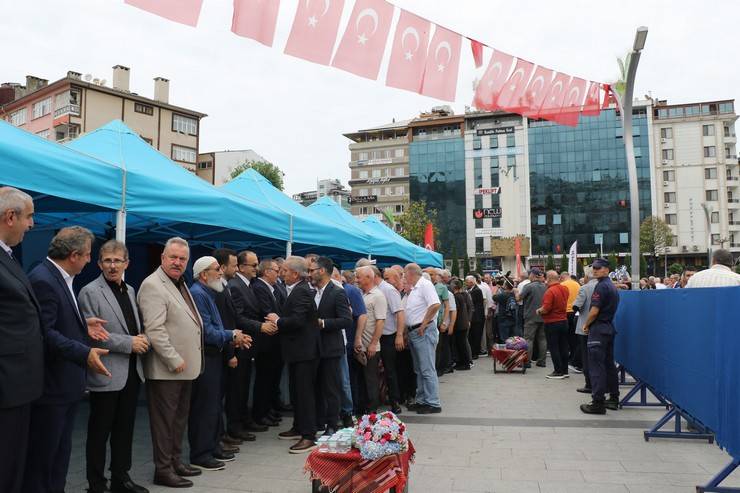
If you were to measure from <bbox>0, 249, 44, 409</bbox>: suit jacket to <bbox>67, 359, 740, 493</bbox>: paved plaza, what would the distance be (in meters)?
1.89

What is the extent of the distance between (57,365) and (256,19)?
3835 millimetres

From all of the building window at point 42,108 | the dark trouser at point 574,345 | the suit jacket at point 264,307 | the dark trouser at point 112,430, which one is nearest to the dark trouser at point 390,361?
the suit jacket at point 264,307

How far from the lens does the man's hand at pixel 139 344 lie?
158 inches

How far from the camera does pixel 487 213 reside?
82.7 metres

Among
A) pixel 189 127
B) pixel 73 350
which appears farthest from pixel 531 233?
pixel 73 350

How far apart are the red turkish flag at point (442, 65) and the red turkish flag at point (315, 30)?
1693 millimetres

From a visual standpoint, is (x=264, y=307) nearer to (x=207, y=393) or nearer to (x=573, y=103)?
(x=207, y=393)

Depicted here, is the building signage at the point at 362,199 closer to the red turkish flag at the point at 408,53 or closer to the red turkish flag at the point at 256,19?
the red turkish flag at the point at 408,53

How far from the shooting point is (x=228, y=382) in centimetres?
594

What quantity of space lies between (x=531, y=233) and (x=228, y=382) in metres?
79.7

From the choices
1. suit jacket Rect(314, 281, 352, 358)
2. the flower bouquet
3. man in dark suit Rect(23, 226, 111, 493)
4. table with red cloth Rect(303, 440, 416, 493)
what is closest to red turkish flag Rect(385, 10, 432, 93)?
suit jacket Rect(314, 281, 352, 358)

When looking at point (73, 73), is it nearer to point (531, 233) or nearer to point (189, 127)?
point (189, 127)

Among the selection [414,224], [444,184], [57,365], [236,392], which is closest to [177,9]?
[57,365]

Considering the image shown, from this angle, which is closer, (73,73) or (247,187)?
(247,187)
